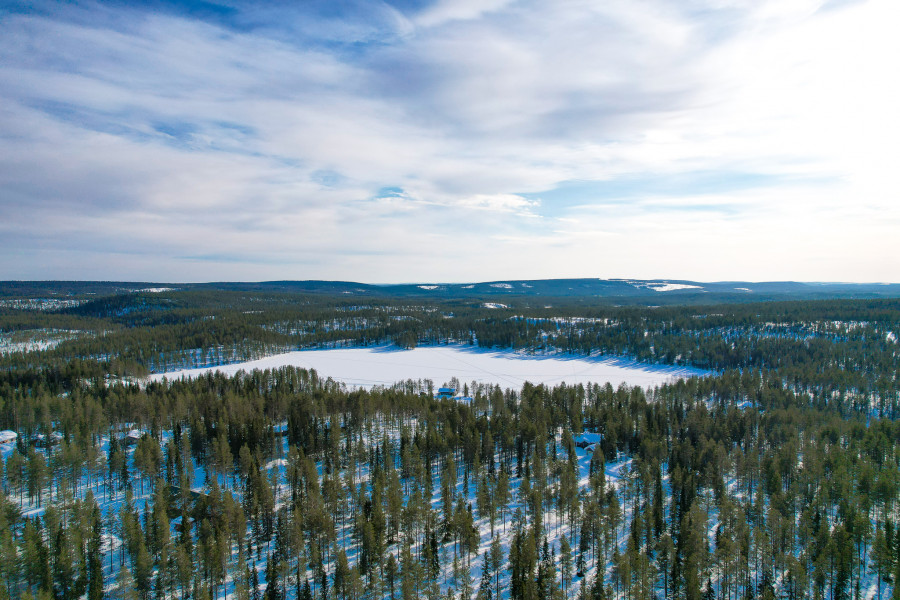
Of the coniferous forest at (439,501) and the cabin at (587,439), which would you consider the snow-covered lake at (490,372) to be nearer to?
the coniferous forest at (439,501)

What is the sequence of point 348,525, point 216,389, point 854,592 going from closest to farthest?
point 854,592 → point 348,525 → point 216,389

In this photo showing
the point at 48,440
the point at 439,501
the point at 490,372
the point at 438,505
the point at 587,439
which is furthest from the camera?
the point at 490,372

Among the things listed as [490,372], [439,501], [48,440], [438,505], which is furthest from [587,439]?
[48,440]

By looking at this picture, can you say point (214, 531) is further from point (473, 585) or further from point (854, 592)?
point (854, 592)

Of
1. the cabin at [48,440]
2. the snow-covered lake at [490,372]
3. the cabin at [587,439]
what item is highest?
the cabin at [48,440]

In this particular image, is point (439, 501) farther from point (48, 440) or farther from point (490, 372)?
point (490, 372)

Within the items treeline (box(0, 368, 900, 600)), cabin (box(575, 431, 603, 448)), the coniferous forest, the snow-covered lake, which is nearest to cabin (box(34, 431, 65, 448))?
the coniferous forest

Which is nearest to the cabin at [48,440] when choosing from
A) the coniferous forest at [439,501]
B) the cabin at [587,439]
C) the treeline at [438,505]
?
the coniferous forest at [439,501]

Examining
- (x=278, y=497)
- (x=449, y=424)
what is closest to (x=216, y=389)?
(x=278, y=497)
